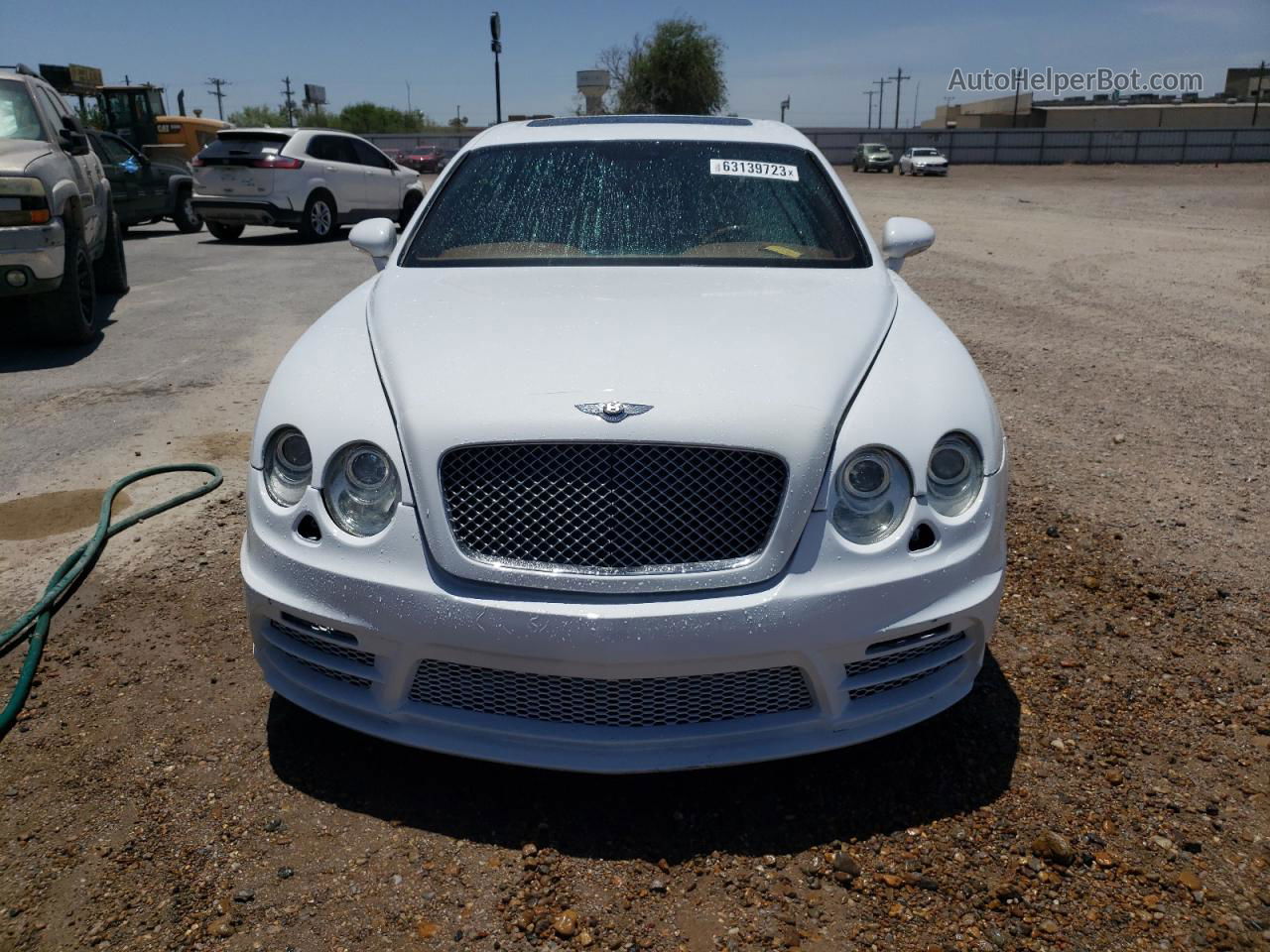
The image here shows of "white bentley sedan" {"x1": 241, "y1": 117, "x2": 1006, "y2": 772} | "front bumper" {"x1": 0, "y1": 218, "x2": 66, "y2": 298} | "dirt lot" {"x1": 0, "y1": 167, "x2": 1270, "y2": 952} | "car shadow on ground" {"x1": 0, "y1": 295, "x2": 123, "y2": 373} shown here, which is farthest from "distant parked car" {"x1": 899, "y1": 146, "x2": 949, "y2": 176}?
"white bentley sedan" {"x1": 241, "y1": 117, "x2": 1006, "y2": 772}

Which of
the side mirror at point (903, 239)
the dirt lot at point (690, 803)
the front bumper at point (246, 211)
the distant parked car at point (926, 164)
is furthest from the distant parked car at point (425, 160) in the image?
the dirt lot at point (690, 803)

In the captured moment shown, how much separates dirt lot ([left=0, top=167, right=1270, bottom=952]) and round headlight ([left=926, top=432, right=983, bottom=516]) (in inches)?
28.3

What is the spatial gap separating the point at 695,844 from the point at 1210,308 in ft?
28.9

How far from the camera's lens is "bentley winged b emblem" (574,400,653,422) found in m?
2.29

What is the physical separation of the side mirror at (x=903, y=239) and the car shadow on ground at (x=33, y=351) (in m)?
5.88

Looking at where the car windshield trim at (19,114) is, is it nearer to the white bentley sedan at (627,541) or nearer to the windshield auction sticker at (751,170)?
the windshield auction sticker at (751,170)

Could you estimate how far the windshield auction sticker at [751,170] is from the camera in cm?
379

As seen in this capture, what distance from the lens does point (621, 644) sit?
218 centimetres

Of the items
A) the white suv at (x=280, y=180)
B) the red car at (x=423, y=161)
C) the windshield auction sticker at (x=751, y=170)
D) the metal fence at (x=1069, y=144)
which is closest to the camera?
the windshield auction sticker at (x=751, y=170)

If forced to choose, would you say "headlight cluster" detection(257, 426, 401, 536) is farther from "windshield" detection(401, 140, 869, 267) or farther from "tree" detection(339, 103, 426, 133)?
"tree" detection(339, 103, 426, 133)

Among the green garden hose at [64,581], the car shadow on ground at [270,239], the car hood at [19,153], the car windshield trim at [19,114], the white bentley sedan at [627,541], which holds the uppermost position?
the car windshield trim at [19,114]

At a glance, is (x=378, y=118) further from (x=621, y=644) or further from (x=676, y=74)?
(x=621, y=644)

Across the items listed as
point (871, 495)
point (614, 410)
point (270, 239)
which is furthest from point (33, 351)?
point (270, 239)

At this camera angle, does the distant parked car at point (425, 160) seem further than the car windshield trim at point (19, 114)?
Yes
